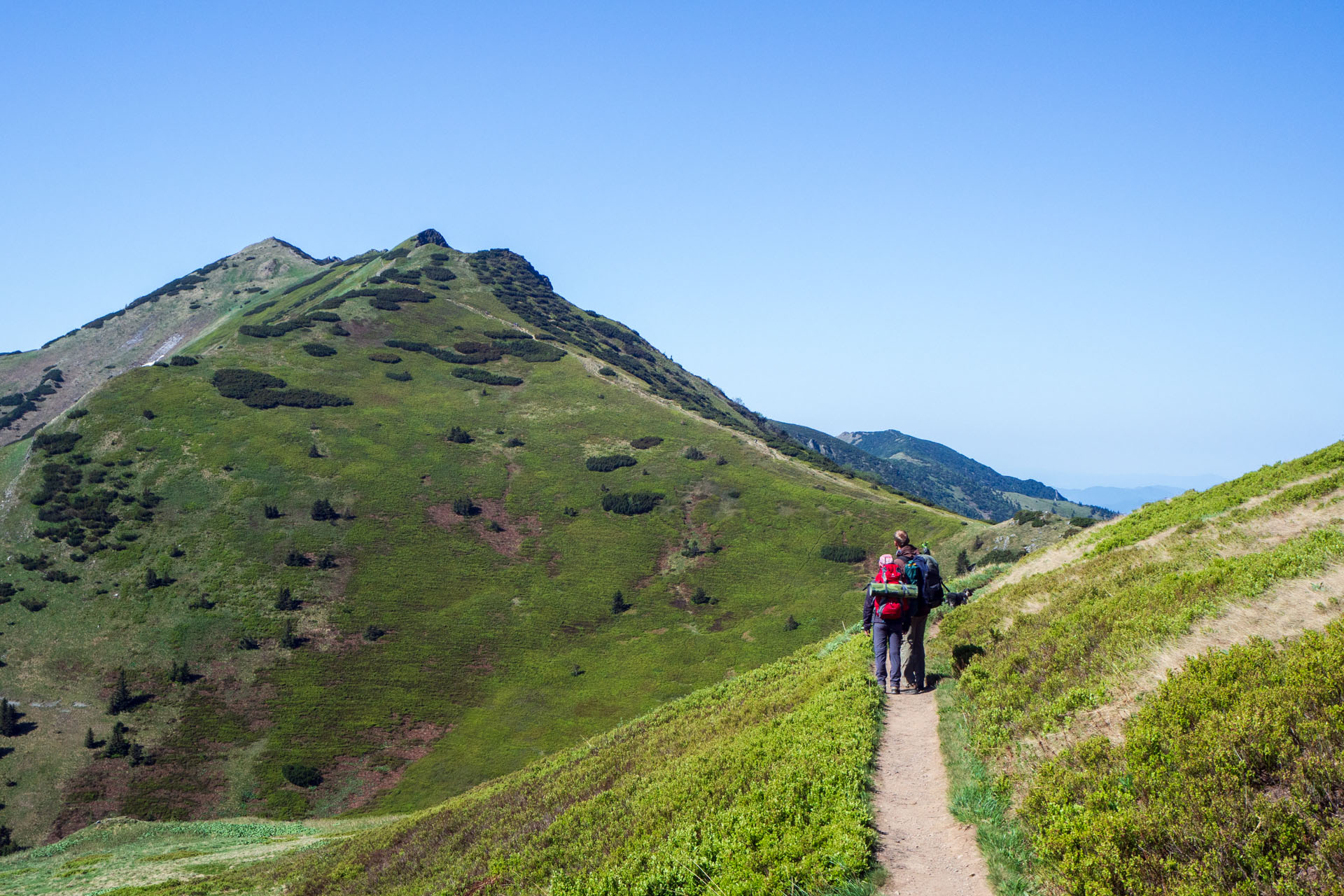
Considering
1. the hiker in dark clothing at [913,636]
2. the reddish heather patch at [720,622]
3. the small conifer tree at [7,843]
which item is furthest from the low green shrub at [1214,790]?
the reddish heather patch at [720,622]

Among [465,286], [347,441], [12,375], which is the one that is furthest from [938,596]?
[12,375]

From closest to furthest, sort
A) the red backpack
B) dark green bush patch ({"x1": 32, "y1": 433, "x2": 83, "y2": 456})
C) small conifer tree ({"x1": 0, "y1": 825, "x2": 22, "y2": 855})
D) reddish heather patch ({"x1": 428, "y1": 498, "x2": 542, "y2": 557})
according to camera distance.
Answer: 1. the red backpack
2. small conifer tree ({"x1": 0, "y1": 825, "x2": 22, "y2": 855})
3. dark green bush patch ({"x1": 32, "y1": 433, "x2": 83, "y2": 456})
4. reddish heather patch ({"x1": 428, "y1": 498, "x2": 542, "y2": 557})

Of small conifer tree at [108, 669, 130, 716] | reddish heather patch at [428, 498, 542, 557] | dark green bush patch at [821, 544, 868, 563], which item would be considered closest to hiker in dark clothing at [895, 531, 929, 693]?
small conifer tree at [108, 669, 130, 716]

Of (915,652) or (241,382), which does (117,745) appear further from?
(241,382)

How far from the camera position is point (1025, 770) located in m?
10.5

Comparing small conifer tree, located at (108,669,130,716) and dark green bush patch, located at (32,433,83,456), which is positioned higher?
dark green bush patch, located at (32,433,83,456)

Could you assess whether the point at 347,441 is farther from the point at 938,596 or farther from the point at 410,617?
the point at 938,596

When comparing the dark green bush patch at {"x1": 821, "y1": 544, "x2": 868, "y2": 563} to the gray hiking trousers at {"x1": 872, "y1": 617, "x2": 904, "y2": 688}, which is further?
the dark green bush patch at {"x1": 821, "y1": 544, "x2": 868, "y2": 563}

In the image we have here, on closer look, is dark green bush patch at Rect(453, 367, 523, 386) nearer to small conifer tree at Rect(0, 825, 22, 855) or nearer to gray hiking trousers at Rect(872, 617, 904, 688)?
small conifer tree at Rect(0, 825, 22, 855)

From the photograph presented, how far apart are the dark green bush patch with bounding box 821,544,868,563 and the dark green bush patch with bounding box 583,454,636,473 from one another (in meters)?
36.3

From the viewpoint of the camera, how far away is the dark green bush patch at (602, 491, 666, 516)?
105 meters

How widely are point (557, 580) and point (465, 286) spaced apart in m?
124

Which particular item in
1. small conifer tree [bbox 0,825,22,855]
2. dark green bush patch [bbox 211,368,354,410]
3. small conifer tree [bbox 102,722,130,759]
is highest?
dark green bush patch [bbox 211,368,354,410]

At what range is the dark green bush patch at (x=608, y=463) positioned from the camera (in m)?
115
